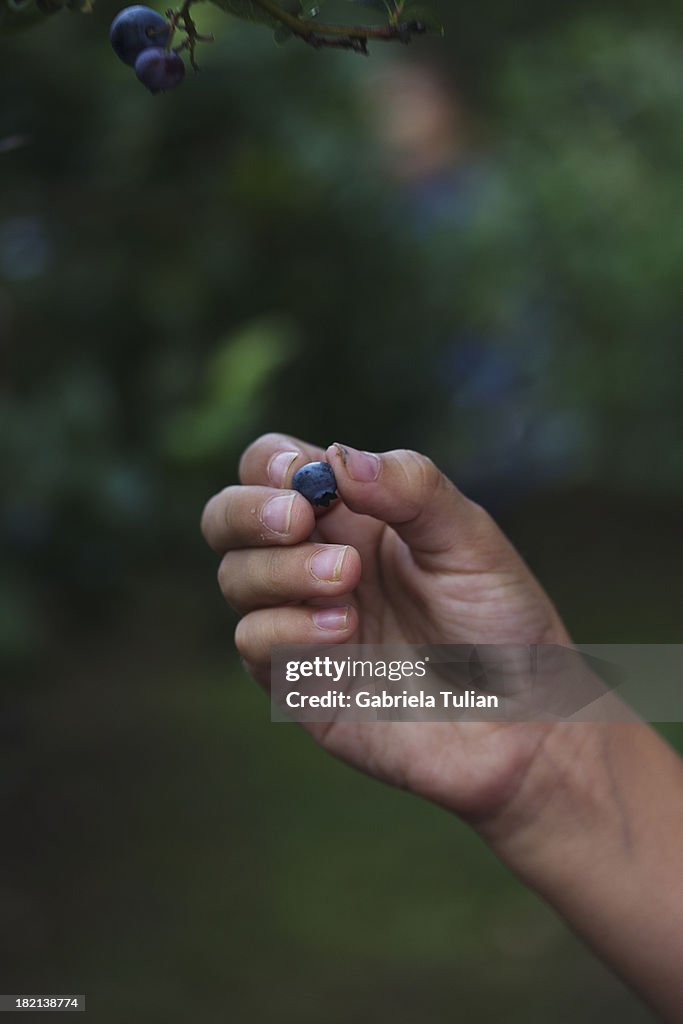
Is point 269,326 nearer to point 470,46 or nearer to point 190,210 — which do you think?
point 190,210

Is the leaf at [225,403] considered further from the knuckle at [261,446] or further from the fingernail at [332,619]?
the fingernail at [332,619]

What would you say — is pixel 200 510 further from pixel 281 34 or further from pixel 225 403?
pixel 281 34

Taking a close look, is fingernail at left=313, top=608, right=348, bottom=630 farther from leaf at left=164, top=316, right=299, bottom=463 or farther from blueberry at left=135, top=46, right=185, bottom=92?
leaf at left=164, top=316, right=299, bottom=463

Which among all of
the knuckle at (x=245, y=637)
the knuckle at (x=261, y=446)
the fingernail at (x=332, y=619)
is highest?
the knuckle at (x=261, y=446)

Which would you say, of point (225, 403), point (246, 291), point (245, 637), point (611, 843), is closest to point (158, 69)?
point (245, 637)

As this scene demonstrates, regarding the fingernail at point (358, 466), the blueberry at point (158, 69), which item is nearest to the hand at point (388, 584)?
the fingernail at point (358, 466)

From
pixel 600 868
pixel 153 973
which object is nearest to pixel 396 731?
pixel 600 868
